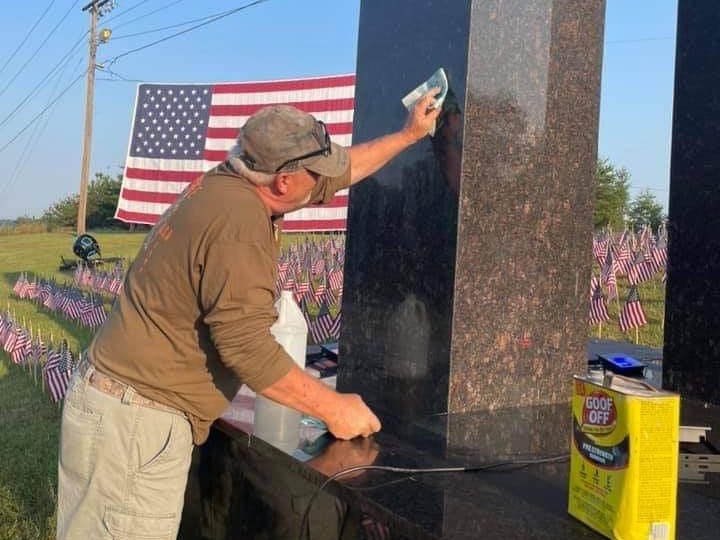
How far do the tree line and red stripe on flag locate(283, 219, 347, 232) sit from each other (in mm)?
19414

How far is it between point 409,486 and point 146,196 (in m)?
21.2

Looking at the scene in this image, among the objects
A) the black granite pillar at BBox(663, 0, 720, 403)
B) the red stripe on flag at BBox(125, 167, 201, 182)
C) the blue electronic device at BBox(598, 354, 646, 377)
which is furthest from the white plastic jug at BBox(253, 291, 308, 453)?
the red stripe on flag at BBox(125, 167, 201, 182)

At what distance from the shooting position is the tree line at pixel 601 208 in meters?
40.8

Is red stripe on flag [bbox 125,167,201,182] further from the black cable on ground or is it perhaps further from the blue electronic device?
the black cable on ground

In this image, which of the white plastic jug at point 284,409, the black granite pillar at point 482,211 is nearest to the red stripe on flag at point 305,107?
the black granite pillar at point 482,211

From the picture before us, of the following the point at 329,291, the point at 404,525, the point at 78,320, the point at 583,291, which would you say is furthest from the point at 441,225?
the point at 78,320

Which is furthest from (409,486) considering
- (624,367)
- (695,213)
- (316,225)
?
(316,225)

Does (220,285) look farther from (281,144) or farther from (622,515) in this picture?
(622,515)

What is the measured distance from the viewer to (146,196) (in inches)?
869

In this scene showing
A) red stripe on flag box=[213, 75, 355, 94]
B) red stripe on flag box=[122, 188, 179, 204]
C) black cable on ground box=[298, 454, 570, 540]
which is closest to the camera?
black cable on ground box=[298, 454, 570, 540]

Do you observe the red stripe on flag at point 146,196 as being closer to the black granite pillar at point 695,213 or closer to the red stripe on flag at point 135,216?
the red stripe on flag at point 135,216

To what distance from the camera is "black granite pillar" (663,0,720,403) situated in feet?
10.9

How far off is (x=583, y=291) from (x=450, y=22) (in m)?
1.15

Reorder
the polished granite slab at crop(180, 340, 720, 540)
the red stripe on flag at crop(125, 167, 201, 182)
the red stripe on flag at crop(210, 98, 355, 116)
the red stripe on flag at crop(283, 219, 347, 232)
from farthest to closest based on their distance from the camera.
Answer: the red stripe on flag at crop(125, 167, 201, 182) → the red stripe on flag at crop(283, 219, 347, 232) → the red stripe on flag at crop(210, 98, 355, 116) → the polished granite slab at crop(180, 340, 720, 540)
